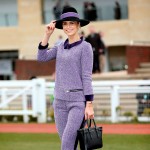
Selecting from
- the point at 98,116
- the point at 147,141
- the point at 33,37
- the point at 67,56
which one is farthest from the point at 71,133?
the point at 33,37

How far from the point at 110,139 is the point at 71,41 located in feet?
20.1

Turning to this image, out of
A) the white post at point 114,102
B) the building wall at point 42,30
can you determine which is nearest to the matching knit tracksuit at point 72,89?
the white post at point 114,102

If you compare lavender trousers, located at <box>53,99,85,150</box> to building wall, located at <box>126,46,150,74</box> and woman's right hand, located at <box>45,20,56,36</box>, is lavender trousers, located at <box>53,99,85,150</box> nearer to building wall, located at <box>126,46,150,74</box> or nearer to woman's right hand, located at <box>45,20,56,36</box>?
woman's right hand, located at <box>45,20,56,36</box>

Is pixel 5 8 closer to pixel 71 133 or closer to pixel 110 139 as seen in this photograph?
pixel 110 139

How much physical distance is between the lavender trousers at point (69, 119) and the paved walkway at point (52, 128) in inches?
288

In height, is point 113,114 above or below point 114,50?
below

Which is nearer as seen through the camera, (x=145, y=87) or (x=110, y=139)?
(x=110, y=139)

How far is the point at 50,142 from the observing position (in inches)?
506

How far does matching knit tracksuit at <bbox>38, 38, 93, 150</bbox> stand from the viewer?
23.5 feet

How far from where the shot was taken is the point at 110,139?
520 inches

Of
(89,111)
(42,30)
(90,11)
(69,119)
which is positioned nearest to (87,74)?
(89,111)

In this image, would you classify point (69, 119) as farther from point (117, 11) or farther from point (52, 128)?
point (117, 11)

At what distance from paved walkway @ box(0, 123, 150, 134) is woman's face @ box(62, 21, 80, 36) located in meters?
7.32

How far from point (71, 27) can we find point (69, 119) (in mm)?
1031
